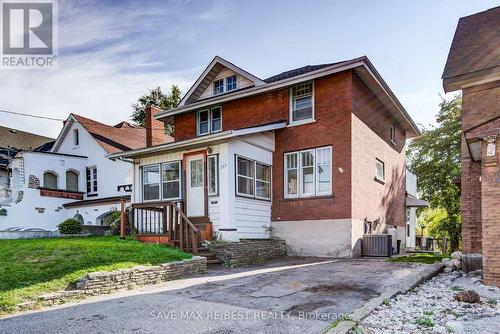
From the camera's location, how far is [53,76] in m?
15.2

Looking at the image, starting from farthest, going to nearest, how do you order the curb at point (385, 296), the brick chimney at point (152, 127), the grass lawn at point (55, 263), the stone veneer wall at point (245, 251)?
the brick chimney at point (152, 127)
the stone veneer wall at point (245, 251)
the grass lawn at point (55, 263)
the curb at point (385, 296)

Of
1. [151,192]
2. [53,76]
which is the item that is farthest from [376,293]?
[53,76]

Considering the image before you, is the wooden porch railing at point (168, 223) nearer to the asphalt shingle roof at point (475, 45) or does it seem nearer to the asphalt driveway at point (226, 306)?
the asphalt driveway at point (226, 306)

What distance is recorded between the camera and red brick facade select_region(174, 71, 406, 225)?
12312mm

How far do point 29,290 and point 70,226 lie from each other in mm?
10653

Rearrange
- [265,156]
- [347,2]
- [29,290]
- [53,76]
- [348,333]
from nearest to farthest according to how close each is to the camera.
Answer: [348,333] < [29,290] < [347,2] < [265,156] < [53,76]

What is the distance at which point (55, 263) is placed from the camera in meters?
7.26

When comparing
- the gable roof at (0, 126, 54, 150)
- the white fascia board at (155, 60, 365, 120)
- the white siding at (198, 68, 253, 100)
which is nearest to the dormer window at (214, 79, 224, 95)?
the white siding at (198, 68, 253, 100)

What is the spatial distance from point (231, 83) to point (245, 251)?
8.49 metres

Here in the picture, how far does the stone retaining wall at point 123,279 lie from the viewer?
6.13m

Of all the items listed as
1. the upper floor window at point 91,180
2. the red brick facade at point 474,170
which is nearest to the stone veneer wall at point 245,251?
the red brick facade at point 474,170

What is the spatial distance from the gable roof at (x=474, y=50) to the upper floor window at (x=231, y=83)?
8.68 m

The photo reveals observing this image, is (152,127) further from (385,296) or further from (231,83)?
(385,296)

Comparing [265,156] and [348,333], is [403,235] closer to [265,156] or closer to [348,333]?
[265,156]
